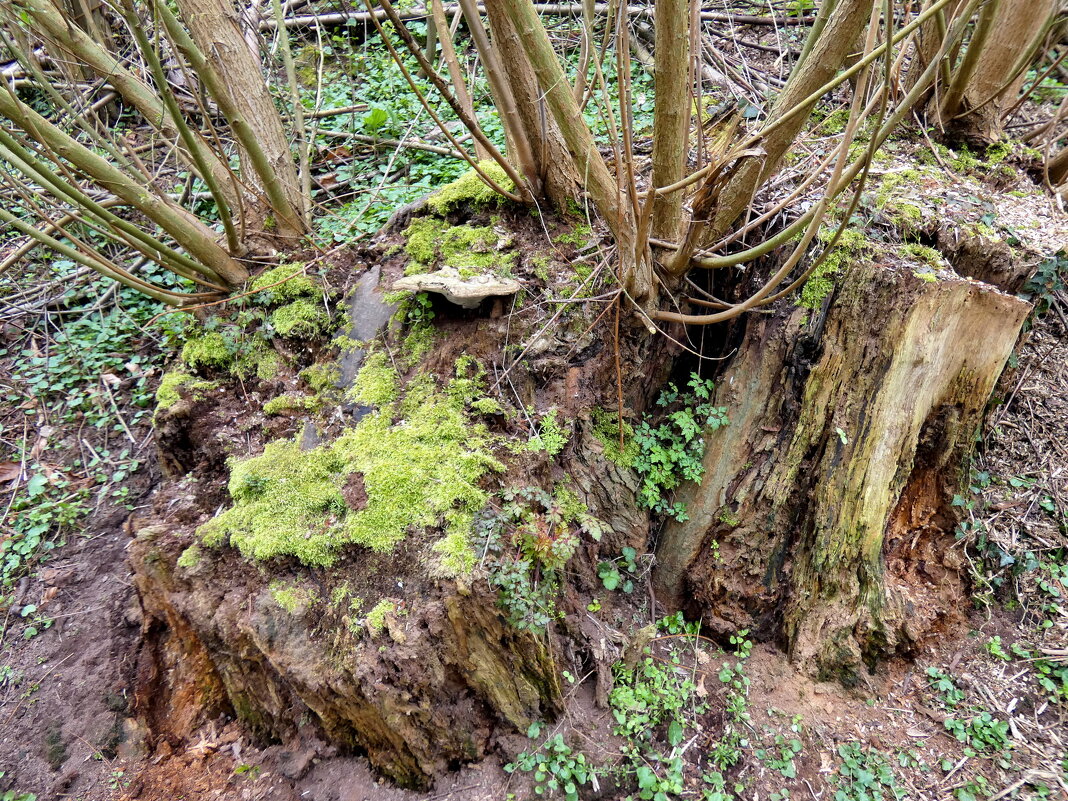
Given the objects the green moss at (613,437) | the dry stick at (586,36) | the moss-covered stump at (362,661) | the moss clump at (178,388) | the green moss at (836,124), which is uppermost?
the dry stick at (586,36)

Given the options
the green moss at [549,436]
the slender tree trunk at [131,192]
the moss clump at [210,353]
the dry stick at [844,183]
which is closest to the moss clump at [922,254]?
the dry stick at [844,183]

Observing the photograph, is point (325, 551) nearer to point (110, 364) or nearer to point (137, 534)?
point (137, 534)

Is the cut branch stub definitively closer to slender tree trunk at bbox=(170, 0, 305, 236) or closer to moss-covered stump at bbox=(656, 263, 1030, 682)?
moss-covered stump at bbox=(656, 263, 1030, 682)

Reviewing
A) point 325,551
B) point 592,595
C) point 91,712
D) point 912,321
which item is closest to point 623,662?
point 592,595

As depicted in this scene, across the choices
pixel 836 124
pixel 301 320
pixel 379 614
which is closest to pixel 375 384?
pixel 301 320

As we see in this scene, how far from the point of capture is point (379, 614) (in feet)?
→ 7.55

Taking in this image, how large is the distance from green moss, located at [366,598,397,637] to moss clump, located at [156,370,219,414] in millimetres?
1769

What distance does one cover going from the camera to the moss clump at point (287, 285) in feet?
11.7

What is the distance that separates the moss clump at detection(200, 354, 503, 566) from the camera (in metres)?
2.48

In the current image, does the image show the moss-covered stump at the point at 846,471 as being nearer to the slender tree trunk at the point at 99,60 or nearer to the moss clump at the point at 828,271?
the moss clump at the point at 828,271

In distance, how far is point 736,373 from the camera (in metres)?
3.17

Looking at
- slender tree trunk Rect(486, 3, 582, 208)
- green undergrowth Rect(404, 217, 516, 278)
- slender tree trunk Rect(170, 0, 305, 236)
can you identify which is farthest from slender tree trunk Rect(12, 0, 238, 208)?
slender tree trunk Rect(486, 3, 582, 208)

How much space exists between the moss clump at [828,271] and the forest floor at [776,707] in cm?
134

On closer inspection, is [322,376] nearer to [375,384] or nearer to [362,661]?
[375,384]
